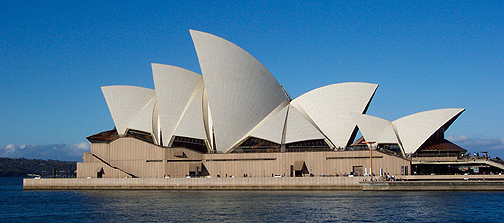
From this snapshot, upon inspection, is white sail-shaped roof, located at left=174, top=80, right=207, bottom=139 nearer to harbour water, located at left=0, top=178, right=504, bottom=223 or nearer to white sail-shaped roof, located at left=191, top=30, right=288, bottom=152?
white sail-shaped roof, located at left=191, top=30, right=288, bottom=152

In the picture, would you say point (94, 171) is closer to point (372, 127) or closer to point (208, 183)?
point (208, 183)

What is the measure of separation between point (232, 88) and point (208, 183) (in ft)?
39.2

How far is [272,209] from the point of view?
3506 centimetres

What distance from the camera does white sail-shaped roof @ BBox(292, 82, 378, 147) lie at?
60.5 metres

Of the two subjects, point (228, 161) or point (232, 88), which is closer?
point (232, 88)

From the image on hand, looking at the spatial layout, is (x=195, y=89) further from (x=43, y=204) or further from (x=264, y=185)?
(x=43, y=204)

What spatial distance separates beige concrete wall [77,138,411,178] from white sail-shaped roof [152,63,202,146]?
10.3 feet

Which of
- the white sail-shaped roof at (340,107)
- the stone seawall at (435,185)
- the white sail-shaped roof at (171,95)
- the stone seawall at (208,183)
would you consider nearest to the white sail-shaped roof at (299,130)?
the white sail-shaped roof at (340,107)

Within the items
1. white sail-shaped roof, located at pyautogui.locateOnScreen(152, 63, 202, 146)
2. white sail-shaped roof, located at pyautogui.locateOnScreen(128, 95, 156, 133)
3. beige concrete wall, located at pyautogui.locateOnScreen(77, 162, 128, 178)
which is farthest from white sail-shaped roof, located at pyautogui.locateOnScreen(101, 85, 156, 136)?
beige concrete wall, located at pyautogui.locateOnScreen(77, 162, 128, 178)

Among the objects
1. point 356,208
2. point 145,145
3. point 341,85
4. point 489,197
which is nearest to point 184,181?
point 145,145

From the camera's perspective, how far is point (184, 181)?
58594 mm

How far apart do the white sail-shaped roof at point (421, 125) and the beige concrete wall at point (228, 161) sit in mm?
3962

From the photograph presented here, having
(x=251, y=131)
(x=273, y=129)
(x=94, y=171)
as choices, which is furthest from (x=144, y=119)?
(x=273, y=129)

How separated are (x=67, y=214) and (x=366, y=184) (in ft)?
97.2
